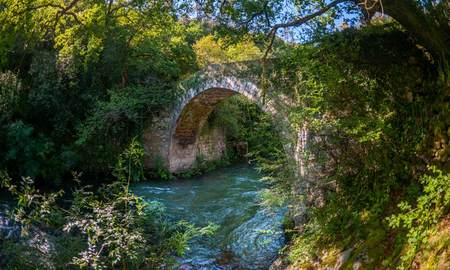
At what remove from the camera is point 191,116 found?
486 inches

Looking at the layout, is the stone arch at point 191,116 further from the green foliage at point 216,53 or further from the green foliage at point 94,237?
the green foliage at point 94,237

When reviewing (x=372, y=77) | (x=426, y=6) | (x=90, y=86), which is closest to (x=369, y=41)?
(x=372, y=77)

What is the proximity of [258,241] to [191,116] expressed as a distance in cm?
654

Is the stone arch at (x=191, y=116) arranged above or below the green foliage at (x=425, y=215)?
above

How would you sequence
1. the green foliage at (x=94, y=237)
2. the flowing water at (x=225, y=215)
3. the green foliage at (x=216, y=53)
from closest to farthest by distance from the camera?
the green foliage at (x=94, y=237)
the flowing water at (x=225, y=215)
the green foliage at (x=216, y=53)

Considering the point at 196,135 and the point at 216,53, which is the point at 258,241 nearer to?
the point at 196,135

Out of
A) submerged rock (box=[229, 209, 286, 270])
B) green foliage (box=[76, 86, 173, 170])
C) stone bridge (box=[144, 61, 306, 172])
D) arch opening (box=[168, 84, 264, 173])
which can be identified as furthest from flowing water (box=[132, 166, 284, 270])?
green foliage (box=[76, 86, 173, 170])

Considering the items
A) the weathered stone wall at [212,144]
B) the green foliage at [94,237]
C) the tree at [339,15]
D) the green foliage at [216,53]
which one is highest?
the green foliage at [216,53]

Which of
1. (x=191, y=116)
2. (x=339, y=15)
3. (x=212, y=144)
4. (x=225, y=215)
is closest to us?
(x=339, y=15)

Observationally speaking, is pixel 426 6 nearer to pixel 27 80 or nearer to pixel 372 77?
pixel 372 77

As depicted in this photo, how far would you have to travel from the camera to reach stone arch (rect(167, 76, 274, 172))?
35.4ft

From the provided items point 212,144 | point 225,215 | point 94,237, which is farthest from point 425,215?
point 212,144

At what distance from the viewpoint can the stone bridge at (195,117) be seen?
952 cm

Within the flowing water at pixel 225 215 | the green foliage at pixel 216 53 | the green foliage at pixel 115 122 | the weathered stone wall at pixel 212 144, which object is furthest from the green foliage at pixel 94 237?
the green foliage at pixel 216 53
